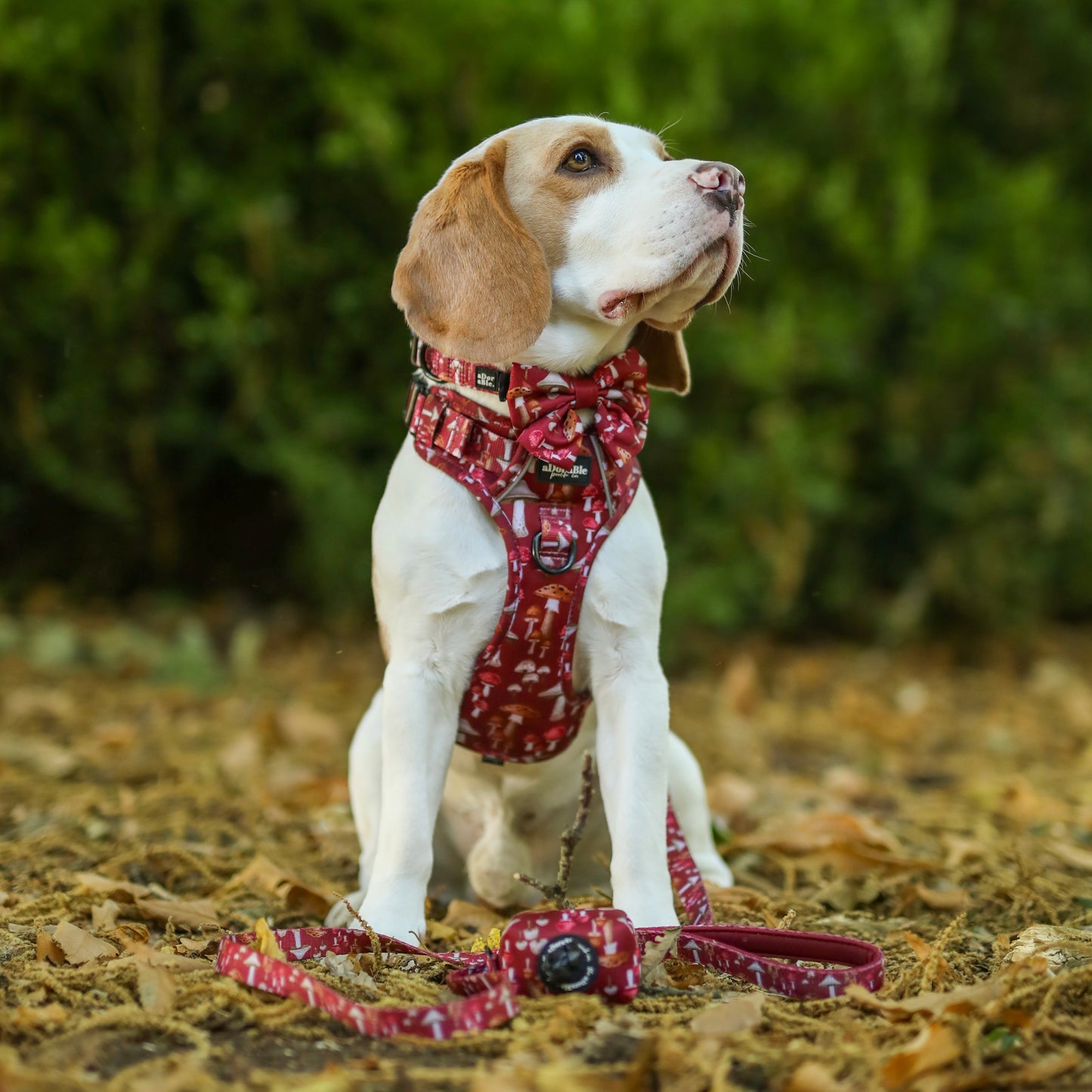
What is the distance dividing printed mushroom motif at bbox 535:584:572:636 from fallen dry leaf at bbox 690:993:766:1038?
80cm

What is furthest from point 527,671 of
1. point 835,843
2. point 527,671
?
point 835,843

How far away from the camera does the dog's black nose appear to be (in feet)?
8.36

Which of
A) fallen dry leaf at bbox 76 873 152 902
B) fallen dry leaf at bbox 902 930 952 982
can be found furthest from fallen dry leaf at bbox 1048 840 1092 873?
fallen dry leaf at bbox 76 873 152 902

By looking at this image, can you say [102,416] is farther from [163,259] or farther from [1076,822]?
[1076,822]

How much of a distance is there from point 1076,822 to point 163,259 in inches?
175

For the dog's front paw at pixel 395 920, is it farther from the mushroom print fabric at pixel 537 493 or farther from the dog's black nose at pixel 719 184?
the dog's black nose at pixel 719 184

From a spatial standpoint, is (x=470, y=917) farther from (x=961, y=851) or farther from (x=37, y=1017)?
(x=961, y=851)

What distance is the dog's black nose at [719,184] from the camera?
2547 mm

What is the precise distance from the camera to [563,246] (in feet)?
8.70

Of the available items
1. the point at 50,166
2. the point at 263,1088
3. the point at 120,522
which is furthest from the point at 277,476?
the point at 263,1088

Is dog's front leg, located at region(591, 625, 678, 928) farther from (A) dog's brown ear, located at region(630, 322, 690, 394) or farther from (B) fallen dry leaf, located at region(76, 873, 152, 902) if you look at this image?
(B) fallen dry leaf, located at region(76, 873, 152, 902)

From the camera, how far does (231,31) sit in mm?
5863

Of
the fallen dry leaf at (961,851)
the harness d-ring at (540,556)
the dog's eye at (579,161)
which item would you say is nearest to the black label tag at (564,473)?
the harness d-ring at (540,556)

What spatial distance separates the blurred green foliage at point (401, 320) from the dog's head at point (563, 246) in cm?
300
